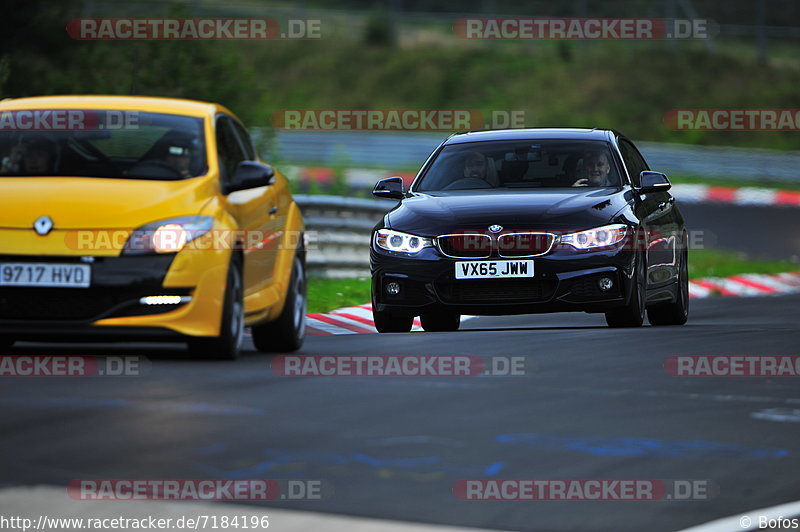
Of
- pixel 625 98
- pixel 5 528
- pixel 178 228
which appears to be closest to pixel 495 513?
pixel 5 528

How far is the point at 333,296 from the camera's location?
17219 mm

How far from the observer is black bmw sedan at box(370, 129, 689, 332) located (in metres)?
11.8

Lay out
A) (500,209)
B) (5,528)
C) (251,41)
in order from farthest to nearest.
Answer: (251,41) < (500,209) < (5,528)

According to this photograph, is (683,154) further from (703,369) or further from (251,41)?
(703,369)

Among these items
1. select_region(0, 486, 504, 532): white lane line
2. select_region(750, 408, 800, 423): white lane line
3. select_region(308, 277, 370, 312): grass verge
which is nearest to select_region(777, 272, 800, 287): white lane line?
select_region(308, 277, 370, 312): grass verge

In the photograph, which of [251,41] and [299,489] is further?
[251,41]

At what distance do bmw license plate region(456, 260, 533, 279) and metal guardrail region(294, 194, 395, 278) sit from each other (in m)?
8.27

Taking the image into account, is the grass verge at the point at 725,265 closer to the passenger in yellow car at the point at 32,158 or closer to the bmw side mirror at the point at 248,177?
the bmw side mirror at the point at 248,177

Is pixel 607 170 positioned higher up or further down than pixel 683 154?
higher up

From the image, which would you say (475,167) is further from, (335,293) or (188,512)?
(188,512)

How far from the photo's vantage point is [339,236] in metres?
20.5

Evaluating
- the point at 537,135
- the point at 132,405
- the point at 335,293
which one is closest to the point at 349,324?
the point at 537,135

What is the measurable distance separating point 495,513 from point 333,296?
1134cm

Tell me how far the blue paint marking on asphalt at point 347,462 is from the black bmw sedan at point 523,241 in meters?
4.93
